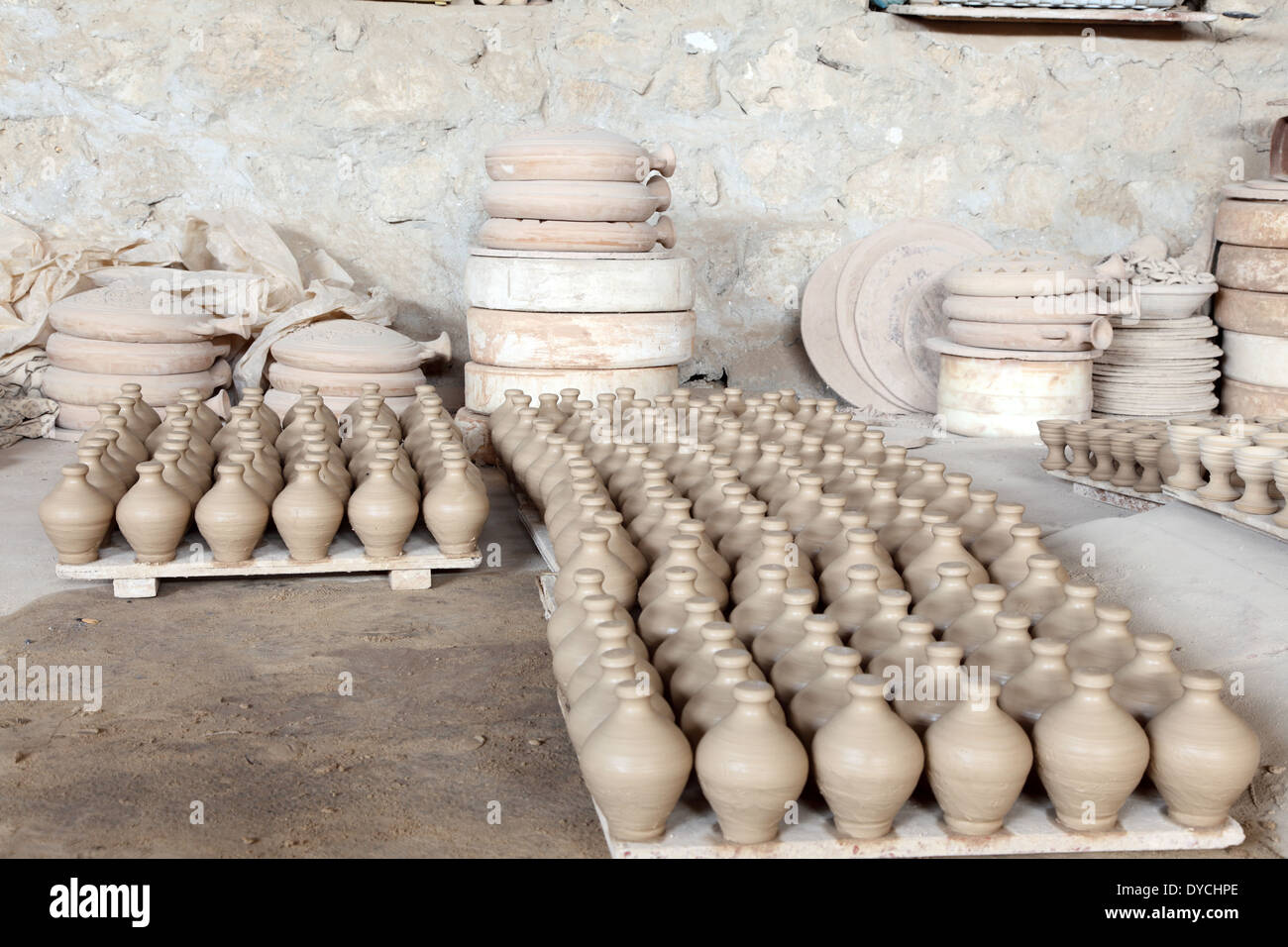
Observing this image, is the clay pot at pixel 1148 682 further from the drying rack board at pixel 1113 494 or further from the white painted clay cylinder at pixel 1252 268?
the white painted clay cylinder at pixel 1252 268

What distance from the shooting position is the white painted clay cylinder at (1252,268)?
19.7 ft

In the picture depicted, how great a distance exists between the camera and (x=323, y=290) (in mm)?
6105

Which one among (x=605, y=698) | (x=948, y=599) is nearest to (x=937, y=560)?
(x=948, y=599)

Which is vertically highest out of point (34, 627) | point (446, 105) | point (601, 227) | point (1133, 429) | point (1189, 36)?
point (1189, 36)

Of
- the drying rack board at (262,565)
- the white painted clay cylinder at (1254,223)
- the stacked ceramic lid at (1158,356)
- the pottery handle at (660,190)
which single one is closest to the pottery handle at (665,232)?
the pottery handle at (660,190)

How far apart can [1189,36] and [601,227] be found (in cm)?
405

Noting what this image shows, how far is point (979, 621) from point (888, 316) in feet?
13.5

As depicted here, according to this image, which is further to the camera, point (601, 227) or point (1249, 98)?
point (1249, 98)

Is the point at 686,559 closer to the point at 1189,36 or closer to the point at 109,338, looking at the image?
the point at 109,338

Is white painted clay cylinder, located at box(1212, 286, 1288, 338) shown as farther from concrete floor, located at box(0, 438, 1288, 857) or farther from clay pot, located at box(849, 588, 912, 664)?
clay pot, located at box(849, 588, 912, 664)

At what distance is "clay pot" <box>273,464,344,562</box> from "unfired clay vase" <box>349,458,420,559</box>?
7 centimetres

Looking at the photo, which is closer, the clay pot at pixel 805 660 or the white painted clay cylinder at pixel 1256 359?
the clay pot at pixel 805 660

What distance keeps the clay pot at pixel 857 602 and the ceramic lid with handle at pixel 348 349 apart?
3.41 metres

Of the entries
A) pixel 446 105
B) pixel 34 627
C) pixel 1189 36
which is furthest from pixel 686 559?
pixel 1189 36
